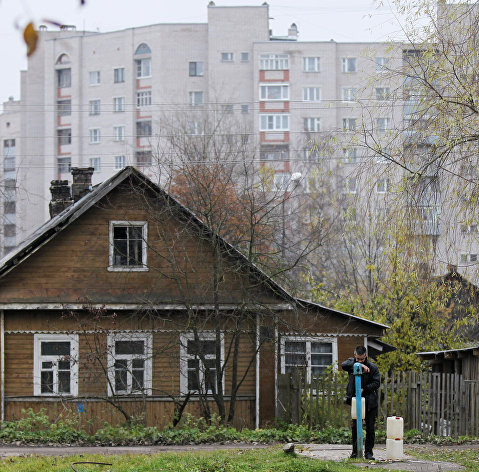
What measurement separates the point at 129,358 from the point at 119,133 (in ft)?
221

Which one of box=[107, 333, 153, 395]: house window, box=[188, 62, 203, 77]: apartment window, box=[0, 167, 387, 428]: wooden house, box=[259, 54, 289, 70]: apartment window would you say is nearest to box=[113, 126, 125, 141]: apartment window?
box=[188, 62, 203, 77]: apartment window

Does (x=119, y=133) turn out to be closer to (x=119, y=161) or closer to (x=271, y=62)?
(x=119, y=161)

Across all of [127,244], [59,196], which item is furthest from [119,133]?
[127,244]

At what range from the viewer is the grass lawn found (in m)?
12.2

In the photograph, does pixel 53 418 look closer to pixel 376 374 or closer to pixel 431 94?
pixel 376 374

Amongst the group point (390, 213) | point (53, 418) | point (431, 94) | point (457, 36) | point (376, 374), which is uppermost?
point (457, 36)

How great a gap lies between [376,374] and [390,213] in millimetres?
3123

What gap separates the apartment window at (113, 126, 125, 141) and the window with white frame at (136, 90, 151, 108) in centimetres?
291

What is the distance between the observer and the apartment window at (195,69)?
86719 mm

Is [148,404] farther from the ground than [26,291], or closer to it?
closer to it

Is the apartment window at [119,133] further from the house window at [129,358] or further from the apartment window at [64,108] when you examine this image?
the house window at [129,358]

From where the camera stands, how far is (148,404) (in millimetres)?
22844

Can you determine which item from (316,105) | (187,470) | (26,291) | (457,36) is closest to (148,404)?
(26,291)

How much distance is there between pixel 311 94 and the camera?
8531cm
